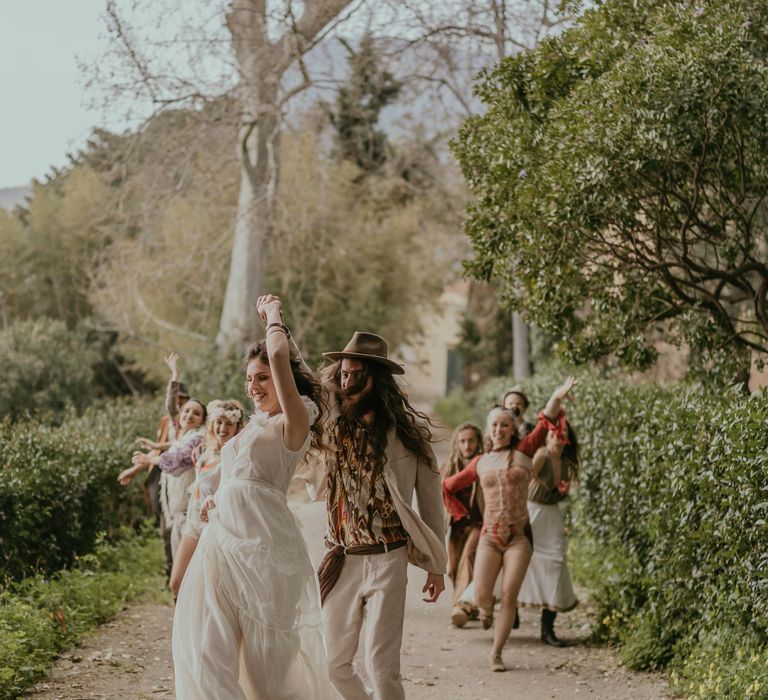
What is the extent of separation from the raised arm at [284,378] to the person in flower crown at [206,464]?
2.50 m

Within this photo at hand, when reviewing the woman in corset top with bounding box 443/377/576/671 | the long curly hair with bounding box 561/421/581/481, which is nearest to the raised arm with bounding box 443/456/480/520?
the woman in corset top with bounding box 443/377/576/671

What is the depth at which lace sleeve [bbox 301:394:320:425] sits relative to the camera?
5.20 meters

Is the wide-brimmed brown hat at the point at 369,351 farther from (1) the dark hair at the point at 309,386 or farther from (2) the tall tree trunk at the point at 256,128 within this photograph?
(2) the tall tree trunk at the point at 256,128

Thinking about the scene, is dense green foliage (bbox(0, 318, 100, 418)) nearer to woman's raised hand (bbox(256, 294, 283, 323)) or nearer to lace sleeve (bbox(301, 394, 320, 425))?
lace sleeve (bbox(301, 394, 320, 425))

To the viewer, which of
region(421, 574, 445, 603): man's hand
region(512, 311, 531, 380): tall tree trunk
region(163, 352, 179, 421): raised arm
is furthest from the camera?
region(512, 311, 531, 380): tall tree trunk

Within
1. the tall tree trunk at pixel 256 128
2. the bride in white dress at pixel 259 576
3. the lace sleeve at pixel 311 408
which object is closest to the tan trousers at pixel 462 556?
the bride in white dress at pixel 259 576

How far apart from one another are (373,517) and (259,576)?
757 mm

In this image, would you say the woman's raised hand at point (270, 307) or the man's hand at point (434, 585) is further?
the man's hand at point (434, 585)

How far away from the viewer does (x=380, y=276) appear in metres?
32.8

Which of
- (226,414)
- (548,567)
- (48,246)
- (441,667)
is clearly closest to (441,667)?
(441,667)

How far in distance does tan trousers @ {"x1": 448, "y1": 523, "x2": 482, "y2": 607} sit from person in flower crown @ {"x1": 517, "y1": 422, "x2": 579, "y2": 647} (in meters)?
0.59

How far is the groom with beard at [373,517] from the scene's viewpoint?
5324 mm

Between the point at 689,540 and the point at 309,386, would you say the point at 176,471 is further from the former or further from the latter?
the point at 689,540

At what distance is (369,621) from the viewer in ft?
17.5
